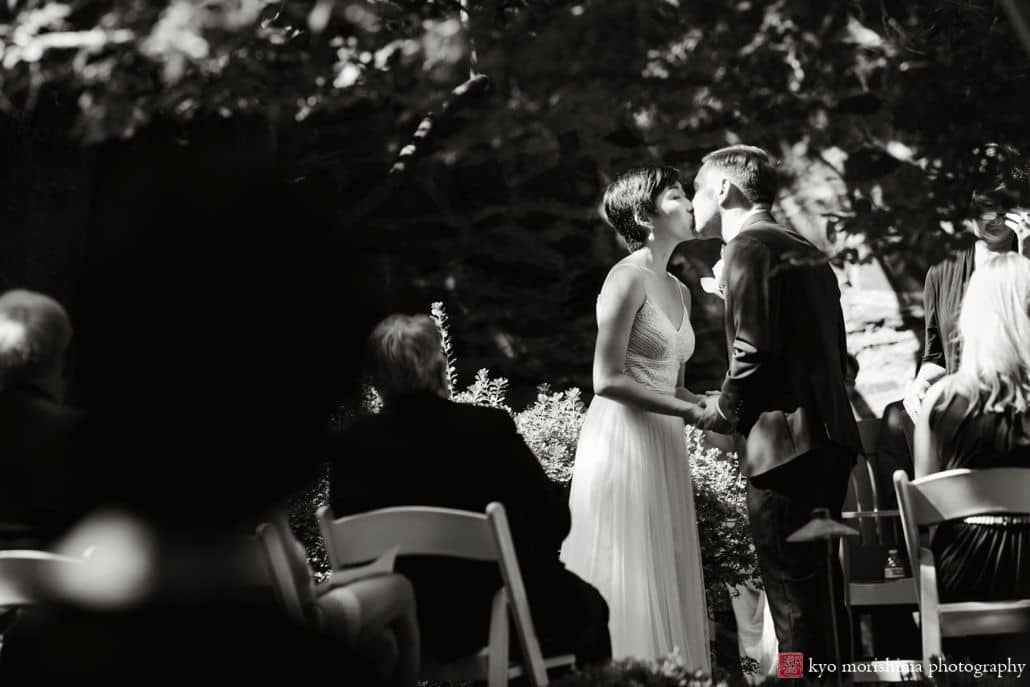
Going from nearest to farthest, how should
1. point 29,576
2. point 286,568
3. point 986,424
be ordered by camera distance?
point 29,576, point 286,568, point 986,424

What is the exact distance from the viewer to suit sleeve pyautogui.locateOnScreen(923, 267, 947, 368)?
513 centimetres

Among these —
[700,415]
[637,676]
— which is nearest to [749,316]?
[700,415]

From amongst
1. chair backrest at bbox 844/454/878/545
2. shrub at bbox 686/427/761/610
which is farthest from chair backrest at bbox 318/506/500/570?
chair backrest at bbox 844/454/878/545

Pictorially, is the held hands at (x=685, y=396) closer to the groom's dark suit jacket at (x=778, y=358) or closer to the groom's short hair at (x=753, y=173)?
the groom's dark suit jacket at (x=778, y=358)

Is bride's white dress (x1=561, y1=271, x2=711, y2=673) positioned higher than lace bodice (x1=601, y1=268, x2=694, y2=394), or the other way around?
lace bodice (x1=601, y1=268, x2=694, y2=394)

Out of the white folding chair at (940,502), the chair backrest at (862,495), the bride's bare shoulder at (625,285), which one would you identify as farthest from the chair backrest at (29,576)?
the chair backrest at (862,495)

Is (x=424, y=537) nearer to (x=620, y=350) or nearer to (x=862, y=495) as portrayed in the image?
(x=620, y=350)

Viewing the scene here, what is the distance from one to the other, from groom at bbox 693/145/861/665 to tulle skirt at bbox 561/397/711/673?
42 cm

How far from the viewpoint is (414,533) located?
302 cm

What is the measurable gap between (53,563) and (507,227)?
5.11 metres

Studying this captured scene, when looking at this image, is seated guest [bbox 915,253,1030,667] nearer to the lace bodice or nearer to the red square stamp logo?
the red square stamp logo

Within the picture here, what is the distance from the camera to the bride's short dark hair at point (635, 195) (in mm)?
4250

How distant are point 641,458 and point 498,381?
176cm

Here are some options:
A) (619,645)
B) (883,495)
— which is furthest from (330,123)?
(619,645)
